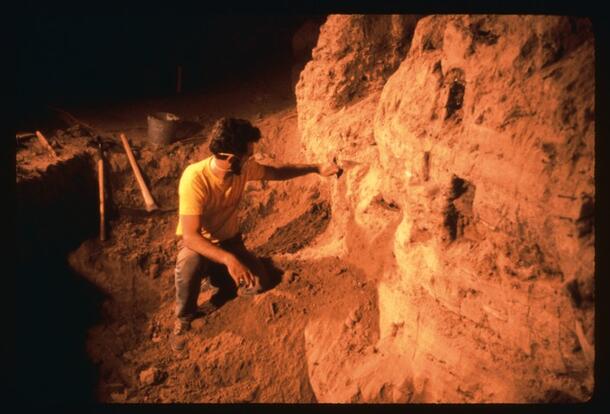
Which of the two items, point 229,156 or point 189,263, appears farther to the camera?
point 189,263

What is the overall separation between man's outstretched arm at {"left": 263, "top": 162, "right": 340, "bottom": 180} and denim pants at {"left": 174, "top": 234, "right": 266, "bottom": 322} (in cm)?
61

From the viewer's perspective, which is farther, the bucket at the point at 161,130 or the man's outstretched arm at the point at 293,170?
the bucket at the point at 161,130

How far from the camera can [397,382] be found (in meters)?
2.79

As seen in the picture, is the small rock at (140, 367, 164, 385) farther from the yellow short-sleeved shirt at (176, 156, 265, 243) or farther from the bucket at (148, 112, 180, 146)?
the bucket at (148, 112, 180, 146)

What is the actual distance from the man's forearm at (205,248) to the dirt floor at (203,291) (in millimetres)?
667

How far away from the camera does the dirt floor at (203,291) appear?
3.34 metres

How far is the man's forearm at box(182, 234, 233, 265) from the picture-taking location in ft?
10.5

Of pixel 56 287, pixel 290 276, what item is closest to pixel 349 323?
pixel 290 276

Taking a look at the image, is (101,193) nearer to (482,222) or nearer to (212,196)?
(212,196)

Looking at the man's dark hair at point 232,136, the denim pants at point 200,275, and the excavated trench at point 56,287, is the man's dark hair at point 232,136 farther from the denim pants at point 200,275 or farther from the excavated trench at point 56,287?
the excavated trench at point 56,287

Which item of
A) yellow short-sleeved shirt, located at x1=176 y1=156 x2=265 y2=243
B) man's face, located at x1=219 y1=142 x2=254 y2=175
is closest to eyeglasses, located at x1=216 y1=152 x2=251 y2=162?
man's face, located at x1=219 y1=142 x2=254 y2=175

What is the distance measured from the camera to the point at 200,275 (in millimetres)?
3652

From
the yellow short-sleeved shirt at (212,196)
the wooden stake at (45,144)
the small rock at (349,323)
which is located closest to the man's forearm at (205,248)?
the yellow short-sleeved shirt at (212,196)

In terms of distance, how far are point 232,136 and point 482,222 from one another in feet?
5.86
